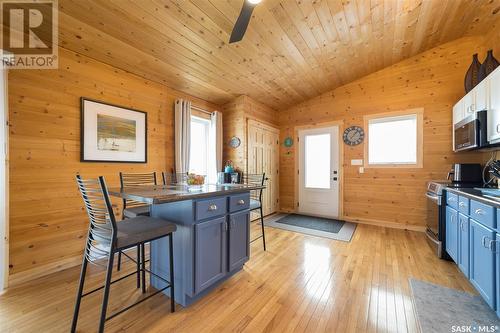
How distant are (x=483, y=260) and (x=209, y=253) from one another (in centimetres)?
218

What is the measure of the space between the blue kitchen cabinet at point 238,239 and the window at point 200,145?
6.78 feet

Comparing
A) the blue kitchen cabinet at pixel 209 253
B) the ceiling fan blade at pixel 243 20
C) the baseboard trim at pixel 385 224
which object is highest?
the ceiling fan blade at pixel 243 20

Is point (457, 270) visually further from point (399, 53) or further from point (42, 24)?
point (42, 24)

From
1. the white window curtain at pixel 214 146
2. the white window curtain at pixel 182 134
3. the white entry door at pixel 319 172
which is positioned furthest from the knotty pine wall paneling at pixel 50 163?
the white entry door at pixel 319 172

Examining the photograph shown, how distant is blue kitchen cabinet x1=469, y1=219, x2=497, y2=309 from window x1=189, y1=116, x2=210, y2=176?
3.66m

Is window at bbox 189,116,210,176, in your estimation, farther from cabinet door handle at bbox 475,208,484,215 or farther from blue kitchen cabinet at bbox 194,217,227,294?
cabinet door handle at bbox 475,208,484,215

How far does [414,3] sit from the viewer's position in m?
2.47

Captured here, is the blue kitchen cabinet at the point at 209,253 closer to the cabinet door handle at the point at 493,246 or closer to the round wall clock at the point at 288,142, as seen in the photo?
the cabinet door handle at the point at 493,246

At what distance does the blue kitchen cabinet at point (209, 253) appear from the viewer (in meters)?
1.67

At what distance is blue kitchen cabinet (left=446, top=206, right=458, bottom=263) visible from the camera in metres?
2.16

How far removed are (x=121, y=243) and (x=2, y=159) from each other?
1.67 metres

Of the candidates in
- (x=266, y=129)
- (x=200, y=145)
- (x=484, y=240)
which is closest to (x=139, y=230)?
(x=484, y=240)

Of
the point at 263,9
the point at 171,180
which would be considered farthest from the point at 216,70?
the point at 171,180
